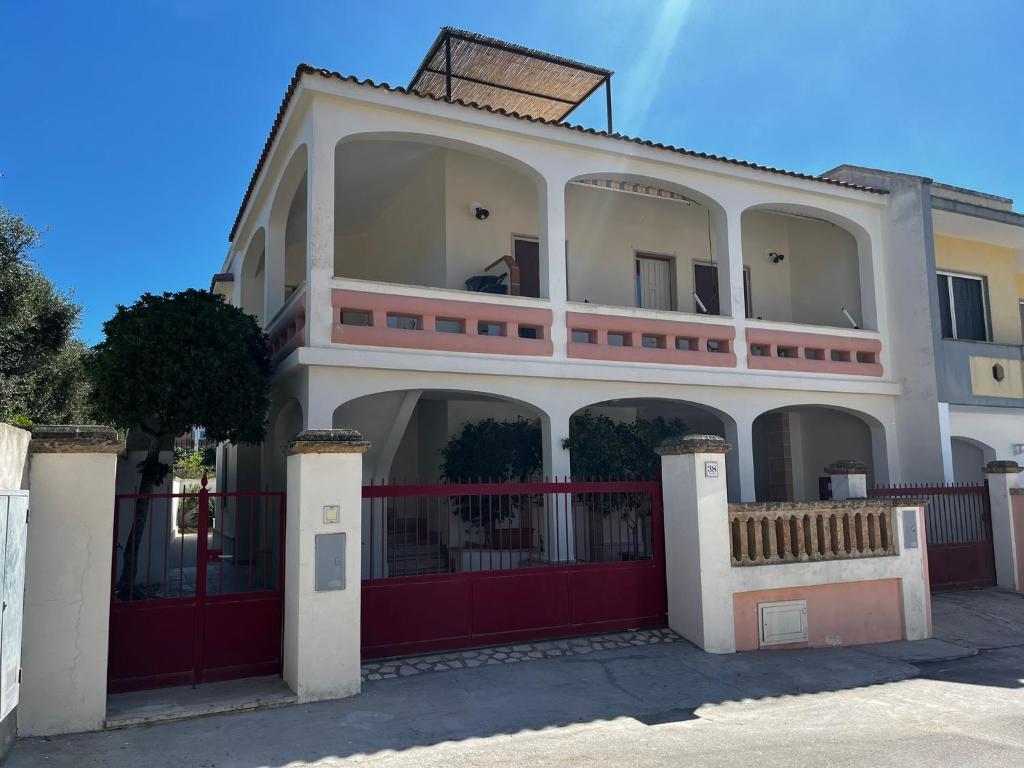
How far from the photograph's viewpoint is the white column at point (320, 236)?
29.9 feet

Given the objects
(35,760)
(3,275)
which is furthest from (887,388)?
(3,275)

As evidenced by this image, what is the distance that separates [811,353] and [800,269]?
9.99 ft

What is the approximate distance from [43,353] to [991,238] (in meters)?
20.1

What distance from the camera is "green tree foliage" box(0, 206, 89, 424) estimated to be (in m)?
14.9

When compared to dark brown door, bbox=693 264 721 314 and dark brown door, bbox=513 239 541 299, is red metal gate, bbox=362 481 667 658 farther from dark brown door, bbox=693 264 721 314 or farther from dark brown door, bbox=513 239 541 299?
dark brown door, bbox=693 264 721 314

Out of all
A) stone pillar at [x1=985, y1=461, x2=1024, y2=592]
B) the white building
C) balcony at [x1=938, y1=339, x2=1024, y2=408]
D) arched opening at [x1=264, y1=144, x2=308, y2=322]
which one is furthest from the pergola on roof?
stone pillar at [x1=985, y1=461, x2=1024, y2=592]

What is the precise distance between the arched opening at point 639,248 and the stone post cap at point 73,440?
8379 mm

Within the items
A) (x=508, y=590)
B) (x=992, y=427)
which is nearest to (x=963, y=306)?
(x=992, y=427)

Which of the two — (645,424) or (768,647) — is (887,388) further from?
(768,647)

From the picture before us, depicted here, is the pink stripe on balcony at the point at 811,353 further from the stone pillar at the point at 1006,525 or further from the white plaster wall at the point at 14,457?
the white plaster wall at the point at 14,457

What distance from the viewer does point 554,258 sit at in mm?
10609

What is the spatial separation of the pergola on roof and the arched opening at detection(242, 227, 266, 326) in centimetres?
434

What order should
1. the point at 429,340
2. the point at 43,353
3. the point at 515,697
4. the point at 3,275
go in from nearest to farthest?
the point at 515,697 → the point at 429,340 → the point at 3,275 → the point at 43,353

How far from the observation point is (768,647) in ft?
26.8
